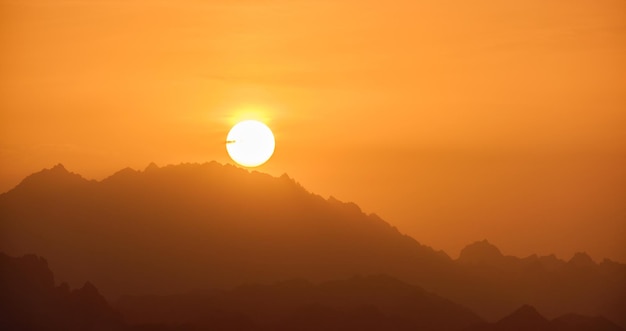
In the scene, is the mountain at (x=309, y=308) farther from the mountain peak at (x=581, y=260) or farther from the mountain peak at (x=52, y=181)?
the mountain peak at (x=52, y=181)

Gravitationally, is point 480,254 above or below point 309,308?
above

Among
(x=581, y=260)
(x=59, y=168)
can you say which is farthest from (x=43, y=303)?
(x=581, y=260)

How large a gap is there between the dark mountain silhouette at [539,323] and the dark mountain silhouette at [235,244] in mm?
1651

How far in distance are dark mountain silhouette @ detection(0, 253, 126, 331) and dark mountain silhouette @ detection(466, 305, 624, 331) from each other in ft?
91.7

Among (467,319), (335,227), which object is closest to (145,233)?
(335,227)

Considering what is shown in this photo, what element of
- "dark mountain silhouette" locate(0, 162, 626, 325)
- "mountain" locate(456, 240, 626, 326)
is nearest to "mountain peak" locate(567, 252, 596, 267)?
"mountain" locate(456, 240, 626, 326)

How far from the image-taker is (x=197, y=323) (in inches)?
2392

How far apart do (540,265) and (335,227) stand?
19.6 m

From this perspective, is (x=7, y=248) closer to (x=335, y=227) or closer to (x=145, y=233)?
(x=145, y=233)

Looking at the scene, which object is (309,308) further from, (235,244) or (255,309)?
(235,244)

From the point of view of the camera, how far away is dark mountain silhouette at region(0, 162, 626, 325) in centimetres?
6875

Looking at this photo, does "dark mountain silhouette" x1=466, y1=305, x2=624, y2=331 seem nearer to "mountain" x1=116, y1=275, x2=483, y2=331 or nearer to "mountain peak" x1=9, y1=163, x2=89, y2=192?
"mountain" x1=116, y1=275, x2=483, y2=331

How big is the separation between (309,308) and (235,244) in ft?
43.1

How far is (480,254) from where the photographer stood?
7738 centimetres
